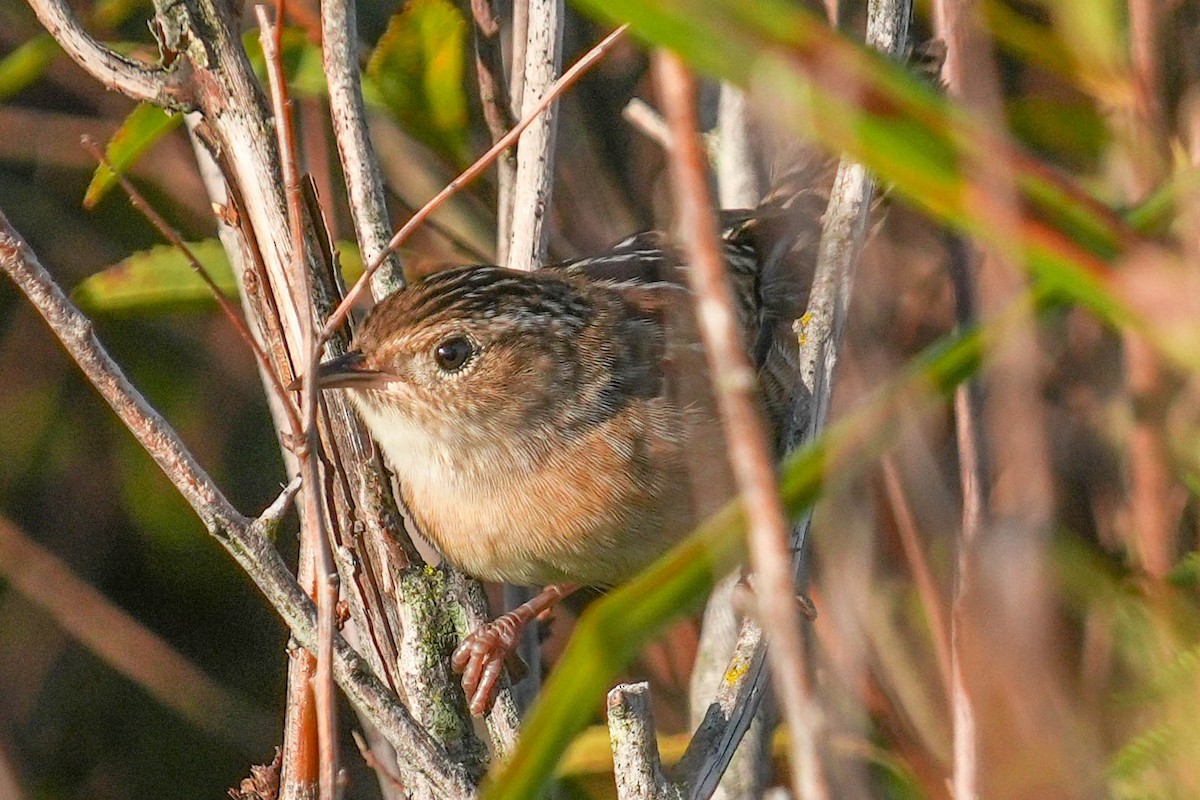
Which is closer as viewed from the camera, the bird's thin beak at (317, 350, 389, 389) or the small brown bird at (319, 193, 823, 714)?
the bird's thin beak at (317, 350, 389, 389)

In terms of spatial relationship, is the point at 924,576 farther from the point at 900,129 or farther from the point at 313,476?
the point at 900,129

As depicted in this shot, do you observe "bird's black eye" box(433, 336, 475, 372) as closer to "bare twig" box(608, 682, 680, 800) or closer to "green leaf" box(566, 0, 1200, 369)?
"bare twig" box(608, 682, 680, 800)

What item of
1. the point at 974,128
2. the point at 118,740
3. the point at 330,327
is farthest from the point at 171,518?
the point at 974,128

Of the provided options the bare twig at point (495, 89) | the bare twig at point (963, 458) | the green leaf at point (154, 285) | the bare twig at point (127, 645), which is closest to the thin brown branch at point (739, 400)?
the bare twig at point (963, 458)

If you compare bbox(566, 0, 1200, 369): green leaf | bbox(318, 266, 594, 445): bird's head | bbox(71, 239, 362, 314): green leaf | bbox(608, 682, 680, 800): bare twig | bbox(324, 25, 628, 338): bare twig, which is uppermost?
bbox(71, 239, 362, 314): green leaf

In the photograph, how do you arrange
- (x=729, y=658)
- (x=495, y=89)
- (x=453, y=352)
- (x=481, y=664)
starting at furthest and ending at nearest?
(x=729, y=658) < (x=453, y=352) < (x=495, y=89) < (x=481, y=664)

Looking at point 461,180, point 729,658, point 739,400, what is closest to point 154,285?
point 461,180

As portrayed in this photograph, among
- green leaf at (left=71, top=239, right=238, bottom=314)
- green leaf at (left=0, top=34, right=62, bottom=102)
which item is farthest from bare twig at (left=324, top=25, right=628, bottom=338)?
green leaf at (left=0, top=34, right=62, bottom=102)
